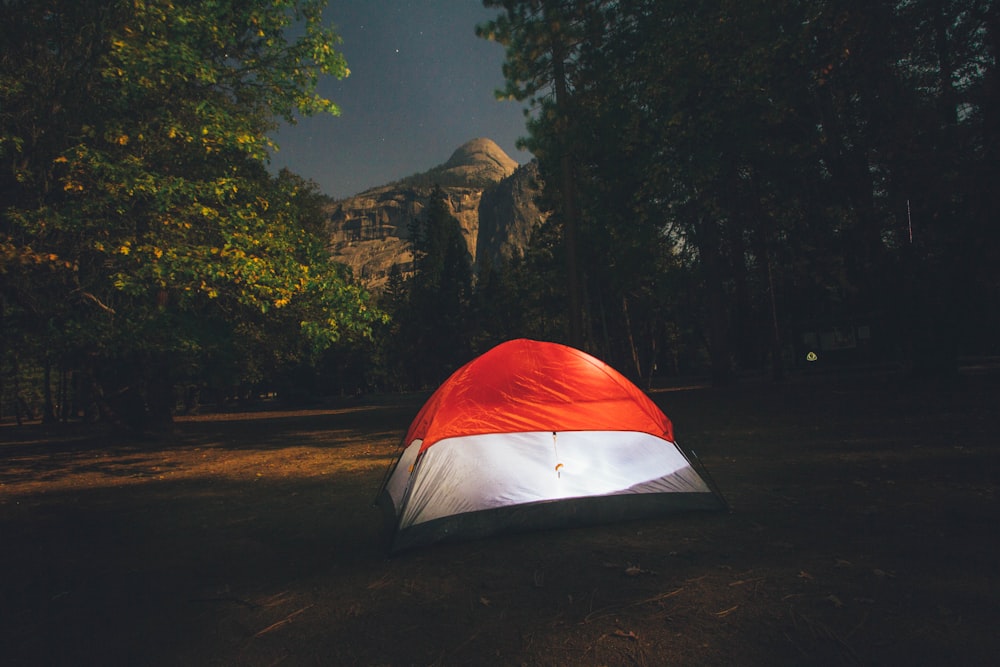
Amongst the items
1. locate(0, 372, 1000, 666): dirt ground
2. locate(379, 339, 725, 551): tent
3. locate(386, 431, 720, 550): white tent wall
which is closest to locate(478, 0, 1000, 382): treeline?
locate(0, 372, 1000, 666): dirt ground

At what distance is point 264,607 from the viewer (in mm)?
4160

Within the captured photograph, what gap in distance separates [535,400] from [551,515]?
51.0 inches

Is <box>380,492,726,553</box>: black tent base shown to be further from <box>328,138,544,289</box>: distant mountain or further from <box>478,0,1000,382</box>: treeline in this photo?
<box>328,138,544,289</box>: distant mountain

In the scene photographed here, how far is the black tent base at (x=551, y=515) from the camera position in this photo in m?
5.42

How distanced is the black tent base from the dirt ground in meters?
0.13

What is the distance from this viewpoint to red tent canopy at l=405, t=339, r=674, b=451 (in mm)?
5922

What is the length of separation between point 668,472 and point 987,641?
126 inches

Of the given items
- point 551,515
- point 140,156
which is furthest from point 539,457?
point 140,156

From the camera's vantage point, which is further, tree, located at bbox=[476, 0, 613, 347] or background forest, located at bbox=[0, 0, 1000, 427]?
tree, located at bbox=[476, 0, 613, 347]

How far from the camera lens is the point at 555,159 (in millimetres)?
16547

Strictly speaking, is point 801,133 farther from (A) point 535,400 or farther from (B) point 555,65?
(A) point 535,400

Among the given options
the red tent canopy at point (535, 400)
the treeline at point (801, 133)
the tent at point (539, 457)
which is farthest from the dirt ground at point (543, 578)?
the treeline at point (801, 133)

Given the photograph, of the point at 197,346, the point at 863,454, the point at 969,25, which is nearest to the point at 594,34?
the point at 969,25

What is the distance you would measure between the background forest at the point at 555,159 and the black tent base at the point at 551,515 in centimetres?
549
